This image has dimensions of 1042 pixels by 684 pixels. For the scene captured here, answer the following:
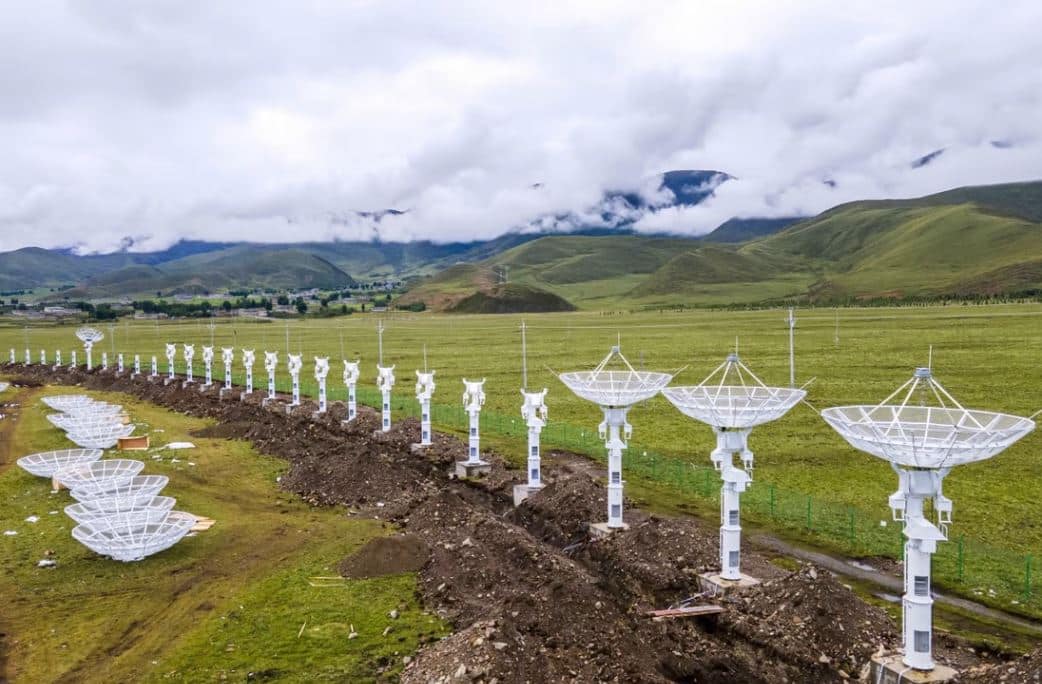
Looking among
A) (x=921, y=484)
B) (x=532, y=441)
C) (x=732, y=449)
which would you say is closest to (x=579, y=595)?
(x=732, y=449)

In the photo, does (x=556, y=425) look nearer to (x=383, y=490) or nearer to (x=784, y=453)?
(x=784, y=453)

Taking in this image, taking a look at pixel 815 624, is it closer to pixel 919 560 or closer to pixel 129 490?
pixel 919 560

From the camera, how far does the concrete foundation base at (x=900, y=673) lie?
1538 cm

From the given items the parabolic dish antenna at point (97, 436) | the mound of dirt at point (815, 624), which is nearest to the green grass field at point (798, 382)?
the mound of dirt at point (815, 624)

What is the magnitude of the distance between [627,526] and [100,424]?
35.7 metres

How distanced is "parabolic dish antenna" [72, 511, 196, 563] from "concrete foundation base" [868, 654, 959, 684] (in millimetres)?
22017

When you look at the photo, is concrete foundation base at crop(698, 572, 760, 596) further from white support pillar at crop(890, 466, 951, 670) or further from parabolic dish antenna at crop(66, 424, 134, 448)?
parabolic dish antenna at crop(66, 424, 134, 448)

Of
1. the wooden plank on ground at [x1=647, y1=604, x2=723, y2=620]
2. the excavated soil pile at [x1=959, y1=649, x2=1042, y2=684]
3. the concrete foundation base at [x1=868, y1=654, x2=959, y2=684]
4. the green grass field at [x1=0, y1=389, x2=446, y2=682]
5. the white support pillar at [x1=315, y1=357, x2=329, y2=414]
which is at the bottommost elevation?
the green grass field at [x1=0, y1=389, x2=446, y2=682]

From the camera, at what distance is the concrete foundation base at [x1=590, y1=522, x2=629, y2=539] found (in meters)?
25.7

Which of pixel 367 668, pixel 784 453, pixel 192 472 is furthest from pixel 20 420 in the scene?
pixel 784 453

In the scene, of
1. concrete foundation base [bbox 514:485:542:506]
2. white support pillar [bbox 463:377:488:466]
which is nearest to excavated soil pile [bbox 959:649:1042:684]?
concrete foundation base [bbox 514:485:542:506]

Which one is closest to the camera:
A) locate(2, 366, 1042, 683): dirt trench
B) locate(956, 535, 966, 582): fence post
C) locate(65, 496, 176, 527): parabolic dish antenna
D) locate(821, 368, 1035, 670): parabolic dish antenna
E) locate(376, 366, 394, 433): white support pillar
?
locate(821, 368, 1035, 670): parabolic dish antenna

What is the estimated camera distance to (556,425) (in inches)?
1927

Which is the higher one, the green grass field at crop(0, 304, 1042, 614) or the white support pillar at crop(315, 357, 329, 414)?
the white support pillar at crop(315, 357, 329, 414)
